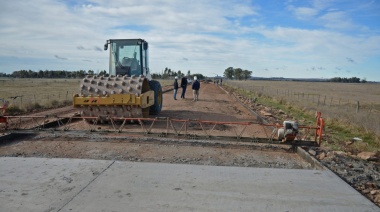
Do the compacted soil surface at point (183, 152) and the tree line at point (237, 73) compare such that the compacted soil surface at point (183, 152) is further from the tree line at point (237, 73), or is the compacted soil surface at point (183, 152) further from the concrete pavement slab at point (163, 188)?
the tree line at point (237, 73)

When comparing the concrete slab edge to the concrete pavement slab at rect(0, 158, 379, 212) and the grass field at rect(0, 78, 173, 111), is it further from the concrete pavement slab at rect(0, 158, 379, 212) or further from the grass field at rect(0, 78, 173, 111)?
the grass field at rect(0, 78, 173, 111)

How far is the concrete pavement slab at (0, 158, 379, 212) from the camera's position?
14.8ft

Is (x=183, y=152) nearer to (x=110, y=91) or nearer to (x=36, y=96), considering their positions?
(x=110, y=91)

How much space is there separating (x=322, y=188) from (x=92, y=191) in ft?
11.7

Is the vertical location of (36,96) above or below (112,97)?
below

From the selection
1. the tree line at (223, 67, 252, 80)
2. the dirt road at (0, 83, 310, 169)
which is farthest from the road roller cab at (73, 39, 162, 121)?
the tree line at (223, 67, 252, 80)

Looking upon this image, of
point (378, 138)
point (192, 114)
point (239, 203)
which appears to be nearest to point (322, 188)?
point (239, 203)

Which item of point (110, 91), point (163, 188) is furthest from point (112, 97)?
point (163, 188)

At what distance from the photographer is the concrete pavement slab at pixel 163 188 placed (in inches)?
178

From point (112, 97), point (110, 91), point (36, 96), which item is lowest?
point (36, 96)

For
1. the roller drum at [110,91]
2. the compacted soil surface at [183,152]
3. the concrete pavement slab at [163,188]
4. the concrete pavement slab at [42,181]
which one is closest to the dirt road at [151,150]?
the compacted soil surface at [183,152]

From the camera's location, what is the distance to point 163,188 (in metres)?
5.13

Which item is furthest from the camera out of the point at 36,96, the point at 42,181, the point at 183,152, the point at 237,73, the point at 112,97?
the point at 237,73

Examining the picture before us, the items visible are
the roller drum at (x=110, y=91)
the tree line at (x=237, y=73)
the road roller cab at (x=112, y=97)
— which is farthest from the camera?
the tree line at (x=237, y=73)
